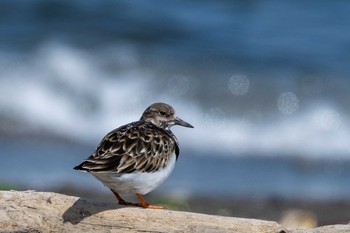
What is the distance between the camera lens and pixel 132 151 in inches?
231

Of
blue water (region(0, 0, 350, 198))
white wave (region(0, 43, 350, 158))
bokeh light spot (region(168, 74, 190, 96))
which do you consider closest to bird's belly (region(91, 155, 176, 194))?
blue water (region(0, 0, 350, 198))

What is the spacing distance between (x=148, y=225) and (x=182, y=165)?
17.6ft

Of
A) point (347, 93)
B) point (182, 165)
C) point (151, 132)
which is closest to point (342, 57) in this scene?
point (347, 93)

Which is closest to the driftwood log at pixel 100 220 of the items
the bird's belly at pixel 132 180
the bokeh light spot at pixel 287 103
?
the bird's belly at pixel 132 180

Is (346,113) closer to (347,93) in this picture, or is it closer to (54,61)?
(347,93)

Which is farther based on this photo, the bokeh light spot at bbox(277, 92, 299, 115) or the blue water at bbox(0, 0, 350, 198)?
the bokeh light spot at bbox(277, 92, 299, 115)

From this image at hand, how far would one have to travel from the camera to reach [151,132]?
6.23 metres

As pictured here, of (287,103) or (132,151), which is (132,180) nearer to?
(132,151)

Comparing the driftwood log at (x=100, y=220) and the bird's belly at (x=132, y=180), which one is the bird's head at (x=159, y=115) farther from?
the driftwood log at (x=100, y=220)

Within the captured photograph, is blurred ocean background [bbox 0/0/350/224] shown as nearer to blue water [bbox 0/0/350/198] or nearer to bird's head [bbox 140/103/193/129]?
blue water [bbox 0/0/350/198]

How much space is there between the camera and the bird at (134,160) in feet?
18.4

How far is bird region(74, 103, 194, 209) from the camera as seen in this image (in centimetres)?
561

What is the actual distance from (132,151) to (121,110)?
688 centimetres

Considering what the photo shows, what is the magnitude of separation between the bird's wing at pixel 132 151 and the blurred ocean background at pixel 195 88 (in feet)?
11.1
